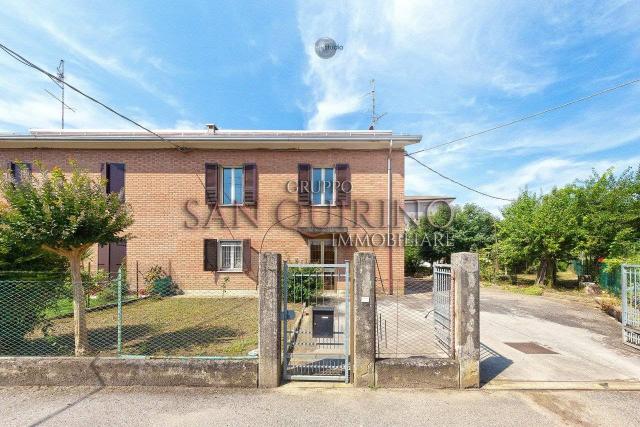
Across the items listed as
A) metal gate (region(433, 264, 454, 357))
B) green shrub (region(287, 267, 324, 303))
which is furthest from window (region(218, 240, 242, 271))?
metal gate (region(433, 264, 454, 357))

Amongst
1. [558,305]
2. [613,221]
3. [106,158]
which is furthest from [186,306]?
[613,221]

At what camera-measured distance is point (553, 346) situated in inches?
233

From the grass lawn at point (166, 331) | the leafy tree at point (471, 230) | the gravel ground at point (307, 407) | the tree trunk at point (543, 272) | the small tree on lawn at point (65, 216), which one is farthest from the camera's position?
the leafy tree at point (471, 230)

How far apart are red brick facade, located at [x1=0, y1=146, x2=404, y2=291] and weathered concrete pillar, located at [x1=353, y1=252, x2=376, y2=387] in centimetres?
778

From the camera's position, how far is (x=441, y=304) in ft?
15.9

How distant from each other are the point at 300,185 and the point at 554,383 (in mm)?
9354

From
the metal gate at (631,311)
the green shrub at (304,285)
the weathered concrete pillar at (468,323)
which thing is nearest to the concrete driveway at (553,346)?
the metal gate at (631,311)

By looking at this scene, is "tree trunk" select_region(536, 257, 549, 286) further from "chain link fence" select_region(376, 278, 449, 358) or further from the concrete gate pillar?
the concrete gate pillar

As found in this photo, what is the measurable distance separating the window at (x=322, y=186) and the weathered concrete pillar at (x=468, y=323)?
321 inches

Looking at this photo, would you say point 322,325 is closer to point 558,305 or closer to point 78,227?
point 78,227

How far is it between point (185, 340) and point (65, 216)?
3062 millimetres

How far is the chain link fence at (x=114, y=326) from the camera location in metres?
4.79

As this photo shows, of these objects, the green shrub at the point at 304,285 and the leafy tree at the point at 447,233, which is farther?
the leafy tree at the point at 447,233

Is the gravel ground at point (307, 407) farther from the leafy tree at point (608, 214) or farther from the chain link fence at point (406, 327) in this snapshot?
the leafy tree at point (608, 214)
